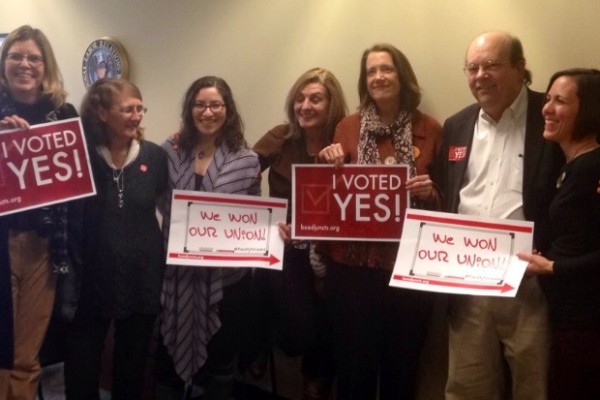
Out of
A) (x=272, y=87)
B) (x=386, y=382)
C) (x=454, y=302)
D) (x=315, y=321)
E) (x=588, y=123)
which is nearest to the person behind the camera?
(x=588, y=123)

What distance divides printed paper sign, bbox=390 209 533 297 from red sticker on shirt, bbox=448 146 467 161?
228mm

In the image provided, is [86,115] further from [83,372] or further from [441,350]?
[441,350]

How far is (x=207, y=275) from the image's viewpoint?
2551 millimetres

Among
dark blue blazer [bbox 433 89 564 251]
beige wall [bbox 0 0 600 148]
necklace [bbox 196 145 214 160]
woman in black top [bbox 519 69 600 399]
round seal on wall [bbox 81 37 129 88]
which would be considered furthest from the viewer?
round seal on wall [bbox 81 37 129 88]

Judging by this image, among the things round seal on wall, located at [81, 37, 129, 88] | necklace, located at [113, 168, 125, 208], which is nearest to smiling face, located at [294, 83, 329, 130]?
necklace, located at [113, 168, 125, 208]

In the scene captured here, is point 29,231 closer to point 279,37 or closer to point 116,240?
point 116,240

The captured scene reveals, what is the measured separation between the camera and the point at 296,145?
9.08ft

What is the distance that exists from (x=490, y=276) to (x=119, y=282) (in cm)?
139

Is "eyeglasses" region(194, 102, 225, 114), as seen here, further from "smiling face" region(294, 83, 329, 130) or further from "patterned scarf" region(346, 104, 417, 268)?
"patterned scarf" region(346, 104, 417, 268)

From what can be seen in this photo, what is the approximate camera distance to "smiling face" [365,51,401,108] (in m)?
2.38

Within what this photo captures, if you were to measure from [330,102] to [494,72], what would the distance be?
31.7 inches

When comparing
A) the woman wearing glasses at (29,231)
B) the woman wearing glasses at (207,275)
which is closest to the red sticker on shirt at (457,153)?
the woman wearing glasses at (207,275)

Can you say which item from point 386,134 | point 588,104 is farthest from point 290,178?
point 588,104

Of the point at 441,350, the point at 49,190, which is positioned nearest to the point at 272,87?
the point at 49,190
